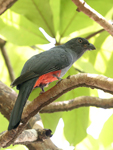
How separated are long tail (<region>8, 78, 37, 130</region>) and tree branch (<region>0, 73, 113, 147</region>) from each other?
143 mm

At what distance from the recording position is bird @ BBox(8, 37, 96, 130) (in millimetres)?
2424

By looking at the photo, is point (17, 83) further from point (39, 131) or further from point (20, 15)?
point (20, 15)

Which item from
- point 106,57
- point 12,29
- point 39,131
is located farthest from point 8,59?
point 39,131

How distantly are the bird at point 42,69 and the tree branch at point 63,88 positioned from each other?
168 millimetres

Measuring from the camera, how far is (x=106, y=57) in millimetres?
3895

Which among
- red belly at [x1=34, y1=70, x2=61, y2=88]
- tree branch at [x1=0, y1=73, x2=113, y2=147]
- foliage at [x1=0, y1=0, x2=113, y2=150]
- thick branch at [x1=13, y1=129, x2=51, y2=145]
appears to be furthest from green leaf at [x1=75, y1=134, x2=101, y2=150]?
tree branch at [x1=0, y1=73, x2=113, y2=147]

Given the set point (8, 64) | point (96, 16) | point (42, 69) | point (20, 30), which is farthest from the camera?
point (8, 64)

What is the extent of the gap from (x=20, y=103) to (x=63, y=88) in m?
0.46

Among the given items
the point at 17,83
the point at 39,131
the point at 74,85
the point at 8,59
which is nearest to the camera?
the point at 74,85

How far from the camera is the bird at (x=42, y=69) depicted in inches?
95.4

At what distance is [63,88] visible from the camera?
242cm

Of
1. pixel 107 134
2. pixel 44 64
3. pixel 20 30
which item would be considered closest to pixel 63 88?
pixel 44 64

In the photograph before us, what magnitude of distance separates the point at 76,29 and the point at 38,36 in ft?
1.97

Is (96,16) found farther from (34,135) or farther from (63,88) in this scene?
(34,135)
